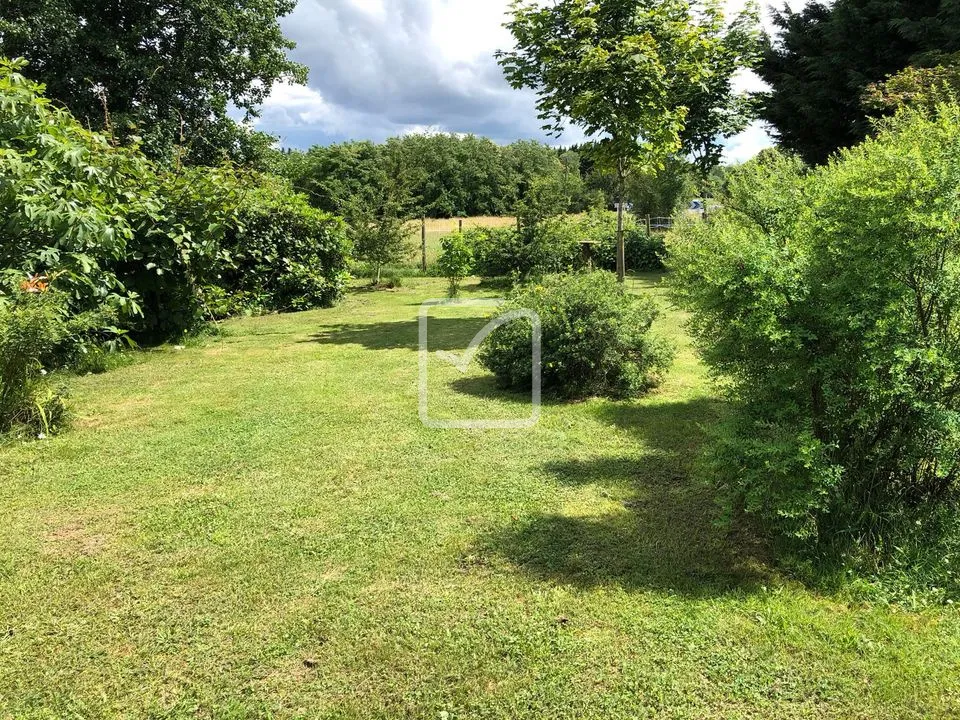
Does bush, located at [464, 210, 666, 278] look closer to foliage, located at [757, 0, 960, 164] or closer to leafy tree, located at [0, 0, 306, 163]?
foliage, located at [757, 0, 960, 164]

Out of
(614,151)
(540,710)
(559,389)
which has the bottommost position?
(540,710)

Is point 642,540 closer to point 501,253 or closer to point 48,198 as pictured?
point 48,198

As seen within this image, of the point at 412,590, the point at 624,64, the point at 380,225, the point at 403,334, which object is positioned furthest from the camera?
the point at 380,225

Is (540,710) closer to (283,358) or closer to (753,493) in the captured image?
(753,493)

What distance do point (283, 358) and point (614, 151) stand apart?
17.5 feet

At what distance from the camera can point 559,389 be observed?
20.2 feet

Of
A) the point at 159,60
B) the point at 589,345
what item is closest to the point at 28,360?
the point at 589,345

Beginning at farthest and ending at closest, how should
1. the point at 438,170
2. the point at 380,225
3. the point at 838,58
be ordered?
the point at 438,170, the point at 838,58, the point at 380,225

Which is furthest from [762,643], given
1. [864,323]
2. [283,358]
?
[283,358]

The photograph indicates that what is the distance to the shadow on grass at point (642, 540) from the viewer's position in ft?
9.65

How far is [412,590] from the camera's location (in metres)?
2.90

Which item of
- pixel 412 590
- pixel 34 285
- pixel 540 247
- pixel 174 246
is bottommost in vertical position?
pixel 412 590

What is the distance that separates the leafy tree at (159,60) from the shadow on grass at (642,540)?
17028mm

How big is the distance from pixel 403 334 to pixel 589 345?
15.6ft
